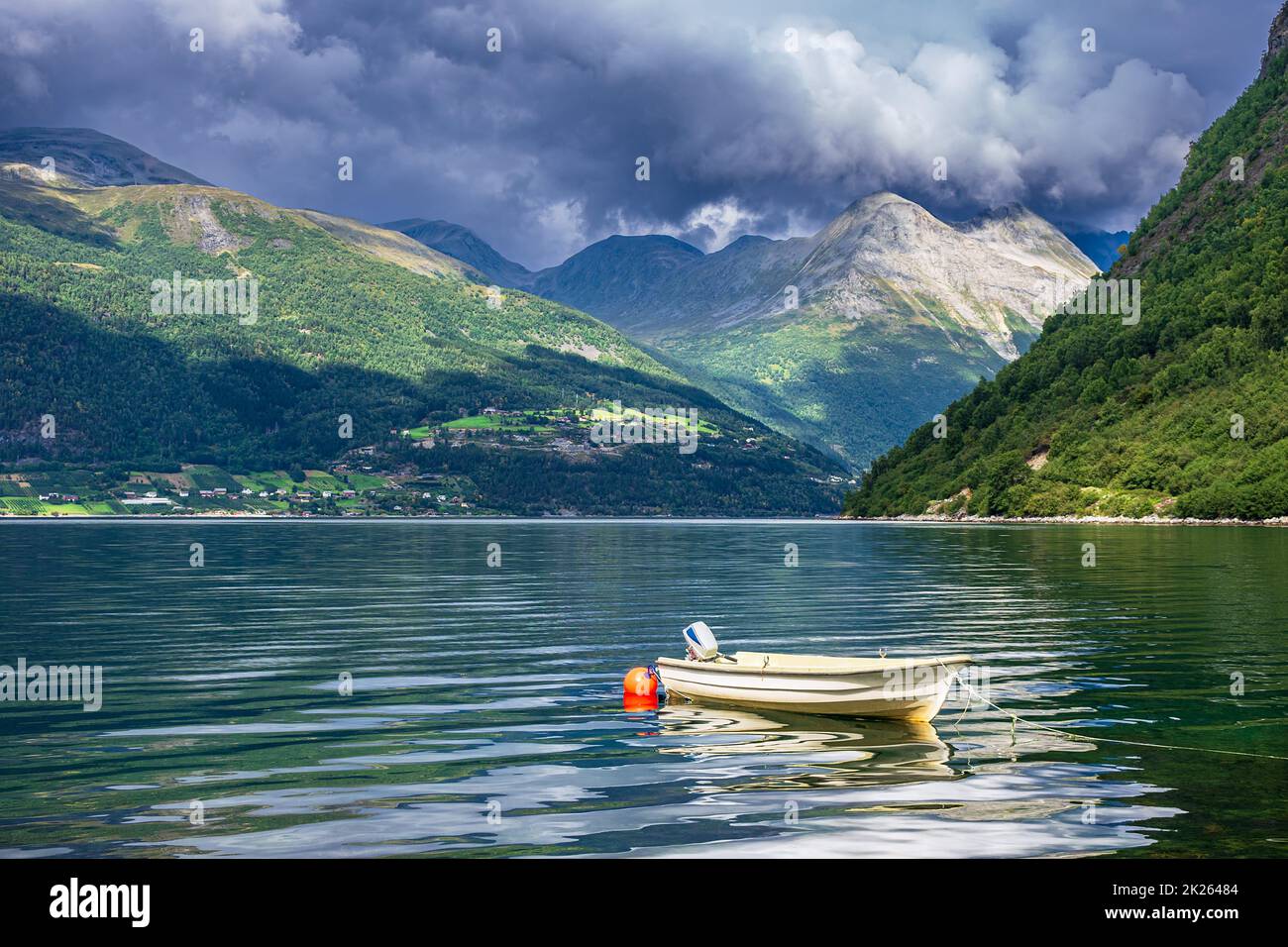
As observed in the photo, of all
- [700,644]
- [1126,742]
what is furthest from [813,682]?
[1126,742]

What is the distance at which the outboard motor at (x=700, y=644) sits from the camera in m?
45.1

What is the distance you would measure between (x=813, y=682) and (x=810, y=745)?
3.71 metres

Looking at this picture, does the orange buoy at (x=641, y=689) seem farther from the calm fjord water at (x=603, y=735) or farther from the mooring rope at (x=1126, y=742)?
the mooring rope at (x=1126, y=742)

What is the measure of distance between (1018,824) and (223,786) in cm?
1980

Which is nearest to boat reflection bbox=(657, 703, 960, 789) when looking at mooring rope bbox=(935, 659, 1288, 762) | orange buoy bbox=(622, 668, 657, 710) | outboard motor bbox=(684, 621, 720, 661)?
orange buoy bbox=(622, 668, 657, 710)

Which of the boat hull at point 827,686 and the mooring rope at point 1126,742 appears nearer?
the mooring rope at point 1126,742

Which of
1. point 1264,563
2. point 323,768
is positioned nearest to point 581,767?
point 323,768

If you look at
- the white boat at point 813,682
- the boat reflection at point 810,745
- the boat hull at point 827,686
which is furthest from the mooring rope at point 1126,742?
the boat reflection at point 810,745

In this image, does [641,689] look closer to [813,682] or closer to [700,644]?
[700,644]

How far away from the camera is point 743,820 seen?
27.3 metres

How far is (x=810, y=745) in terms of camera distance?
1438 inches

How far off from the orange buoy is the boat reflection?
72 centimetres

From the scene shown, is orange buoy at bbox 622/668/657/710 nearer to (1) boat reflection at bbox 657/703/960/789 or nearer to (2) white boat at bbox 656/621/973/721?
(2) white boat at bbox 656/621/973/721

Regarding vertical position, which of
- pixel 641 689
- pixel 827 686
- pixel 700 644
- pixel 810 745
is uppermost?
pixel 700 644
